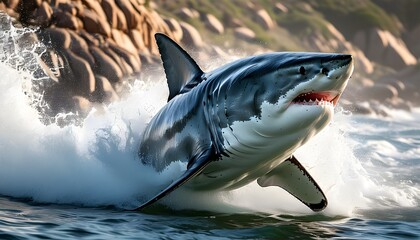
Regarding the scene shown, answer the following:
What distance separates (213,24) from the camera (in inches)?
2387

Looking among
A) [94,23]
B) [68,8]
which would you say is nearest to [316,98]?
[68,8]

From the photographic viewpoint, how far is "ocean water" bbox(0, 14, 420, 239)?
909 cm

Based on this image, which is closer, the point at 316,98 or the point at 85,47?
the point at 316,98

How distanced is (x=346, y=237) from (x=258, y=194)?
2.21m

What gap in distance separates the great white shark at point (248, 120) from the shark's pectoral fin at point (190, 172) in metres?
0.01

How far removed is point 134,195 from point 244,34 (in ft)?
172

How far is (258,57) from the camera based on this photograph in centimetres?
916

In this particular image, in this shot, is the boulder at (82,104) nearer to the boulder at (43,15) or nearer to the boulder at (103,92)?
the boulder at (103,92)

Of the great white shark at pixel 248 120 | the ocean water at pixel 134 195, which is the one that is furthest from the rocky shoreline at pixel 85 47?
the great white shark at pixel 248 120

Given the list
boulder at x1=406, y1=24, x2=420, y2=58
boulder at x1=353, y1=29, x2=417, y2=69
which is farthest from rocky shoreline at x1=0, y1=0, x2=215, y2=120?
boulder at x1=406, y1=24, x2=420, y2=58

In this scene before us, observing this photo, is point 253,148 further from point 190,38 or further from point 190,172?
point 190,38

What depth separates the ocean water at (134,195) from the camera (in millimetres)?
9086

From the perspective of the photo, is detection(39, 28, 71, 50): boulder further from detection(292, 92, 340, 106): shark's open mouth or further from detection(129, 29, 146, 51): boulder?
detection(292, 92, 340, 106): shark's open mouth

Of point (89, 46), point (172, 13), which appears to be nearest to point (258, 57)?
point (89, 46)
